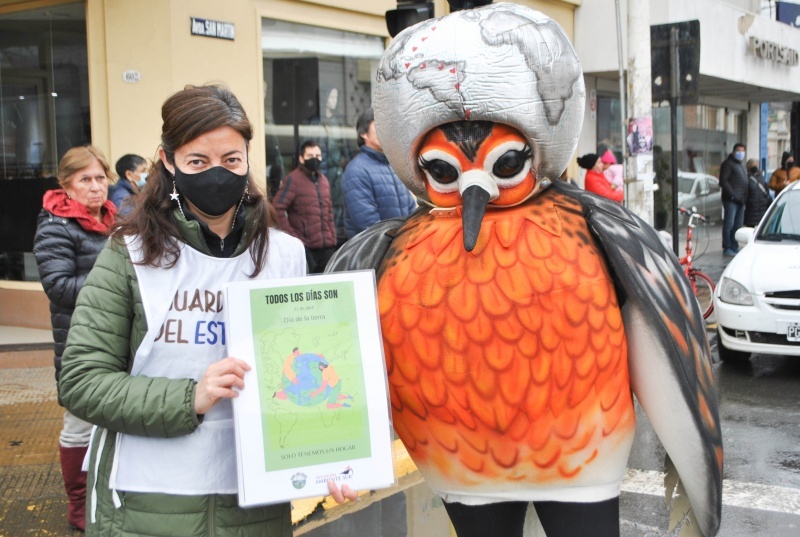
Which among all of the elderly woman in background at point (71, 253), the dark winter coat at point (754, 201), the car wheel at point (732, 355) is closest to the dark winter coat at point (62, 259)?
the elderly woman in background at point (71, 253)

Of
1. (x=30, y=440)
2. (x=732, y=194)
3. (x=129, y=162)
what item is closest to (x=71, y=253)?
(x=30, y=440)

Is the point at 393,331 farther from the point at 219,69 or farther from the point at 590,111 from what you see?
the point at 590,111

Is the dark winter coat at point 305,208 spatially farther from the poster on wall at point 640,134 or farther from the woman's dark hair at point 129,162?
the poster on wall at point 640,134

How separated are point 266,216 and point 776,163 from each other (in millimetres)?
25018

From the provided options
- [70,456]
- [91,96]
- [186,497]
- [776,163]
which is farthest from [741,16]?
[186,497]

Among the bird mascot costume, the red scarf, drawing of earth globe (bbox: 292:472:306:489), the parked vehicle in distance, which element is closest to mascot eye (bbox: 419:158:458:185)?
the bird mascot costume

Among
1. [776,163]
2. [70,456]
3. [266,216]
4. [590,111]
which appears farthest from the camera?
[776,163]

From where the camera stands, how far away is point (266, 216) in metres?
2.21

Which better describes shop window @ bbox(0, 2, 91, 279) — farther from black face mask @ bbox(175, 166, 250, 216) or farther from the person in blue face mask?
black face mask @ bbox(175, 166, 250, 216)

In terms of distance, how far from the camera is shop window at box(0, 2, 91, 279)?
861 centimetres

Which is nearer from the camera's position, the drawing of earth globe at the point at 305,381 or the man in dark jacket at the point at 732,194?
the drawing of earth globe at the point at 305,381

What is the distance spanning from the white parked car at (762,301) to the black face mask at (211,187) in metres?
5.58

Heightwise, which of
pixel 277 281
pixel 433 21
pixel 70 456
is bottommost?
pixel 70 456

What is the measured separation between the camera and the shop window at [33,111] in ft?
28.2
